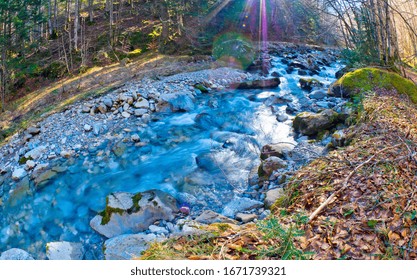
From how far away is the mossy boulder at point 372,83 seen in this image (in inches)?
277

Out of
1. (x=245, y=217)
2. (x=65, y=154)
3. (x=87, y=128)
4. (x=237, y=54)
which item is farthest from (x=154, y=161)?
(x=237, y=54)

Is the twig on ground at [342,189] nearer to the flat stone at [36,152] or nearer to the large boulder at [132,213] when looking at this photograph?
the large boulder at [132,213]

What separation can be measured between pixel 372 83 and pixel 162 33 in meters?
11.7

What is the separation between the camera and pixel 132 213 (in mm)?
4570

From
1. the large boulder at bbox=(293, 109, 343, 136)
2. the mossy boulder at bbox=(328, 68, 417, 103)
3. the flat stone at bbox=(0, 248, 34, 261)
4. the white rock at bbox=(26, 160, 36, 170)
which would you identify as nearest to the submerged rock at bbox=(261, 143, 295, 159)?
the large boulder at bbox=(293, 109, 343, 136)

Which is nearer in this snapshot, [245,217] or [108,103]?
[245,217]

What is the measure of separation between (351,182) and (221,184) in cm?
298

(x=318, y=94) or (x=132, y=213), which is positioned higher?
(x=318, y=94)

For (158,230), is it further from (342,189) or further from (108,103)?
(108,103)

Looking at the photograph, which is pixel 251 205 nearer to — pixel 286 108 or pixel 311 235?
pixel 311 235

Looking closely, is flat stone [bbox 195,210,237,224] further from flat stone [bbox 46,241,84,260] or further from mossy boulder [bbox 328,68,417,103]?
mossy boulder [bbox 328,68,417,103]

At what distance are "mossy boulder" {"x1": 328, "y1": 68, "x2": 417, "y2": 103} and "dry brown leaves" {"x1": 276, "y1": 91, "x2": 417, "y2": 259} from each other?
3.59 m

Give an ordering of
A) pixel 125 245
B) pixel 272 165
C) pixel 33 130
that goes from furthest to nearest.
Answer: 1. pixel 33 130
2. pixel 272 165
3. pixel 125 245

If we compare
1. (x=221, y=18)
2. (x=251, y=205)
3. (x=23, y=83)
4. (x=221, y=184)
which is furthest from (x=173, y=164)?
(x=221, y=18)
